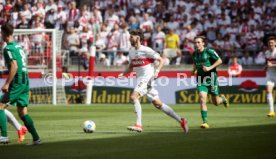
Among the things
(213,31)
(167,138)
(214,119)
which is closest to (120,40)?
(213,31)

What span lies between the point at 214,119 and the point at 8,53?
→ 915cm

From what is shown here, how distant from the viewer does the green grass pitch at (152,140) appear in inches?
467

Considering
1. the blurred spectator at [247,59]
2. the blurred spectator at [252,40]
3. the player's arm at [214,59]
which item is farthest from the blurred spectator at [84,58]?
the player's arm at [214,59]

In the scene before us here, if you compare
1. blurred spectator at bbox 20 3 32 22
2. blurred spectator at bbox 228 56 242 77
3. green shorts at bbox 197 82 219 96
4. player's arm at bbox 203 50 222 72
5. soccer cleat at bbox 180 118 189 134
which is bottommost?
blurred spectator at bbox 228 56 242 77

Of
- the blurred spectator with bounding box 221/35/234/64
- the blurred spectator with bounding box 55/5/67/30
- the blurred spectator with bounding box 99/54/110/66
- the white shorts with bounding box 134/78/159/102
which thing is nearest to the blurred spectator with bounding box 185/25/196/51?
the blurred spectator with bounding box 221/35/234/64

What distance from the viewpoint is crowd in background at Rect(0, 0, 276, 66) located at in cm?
3294

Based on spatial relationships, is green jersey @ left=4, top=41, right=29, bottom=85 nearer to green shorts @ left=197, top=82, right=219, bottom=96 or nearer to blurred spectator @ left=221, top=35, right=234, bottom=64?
green shorts @ left=197, top=82, right=219, bottom=96

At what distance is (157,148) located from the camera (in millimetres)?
12680

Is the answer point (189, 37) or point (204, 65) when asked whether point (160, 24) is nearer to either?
point (189, 37)

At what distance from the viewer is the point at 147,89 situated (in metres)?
16.7

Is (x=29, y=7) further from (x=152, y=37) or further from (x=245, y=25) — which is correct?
(x=245, y=25)

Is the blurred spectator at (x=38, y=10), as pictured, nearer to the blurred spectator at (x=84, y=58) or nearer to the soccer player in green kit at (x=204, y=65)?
the blurred spectator at (x=84, y=58)

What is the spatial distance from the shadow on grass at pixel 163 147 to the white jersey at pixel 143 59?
157 cm

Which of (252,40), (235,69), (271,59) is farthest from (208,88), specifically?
(252,40)
